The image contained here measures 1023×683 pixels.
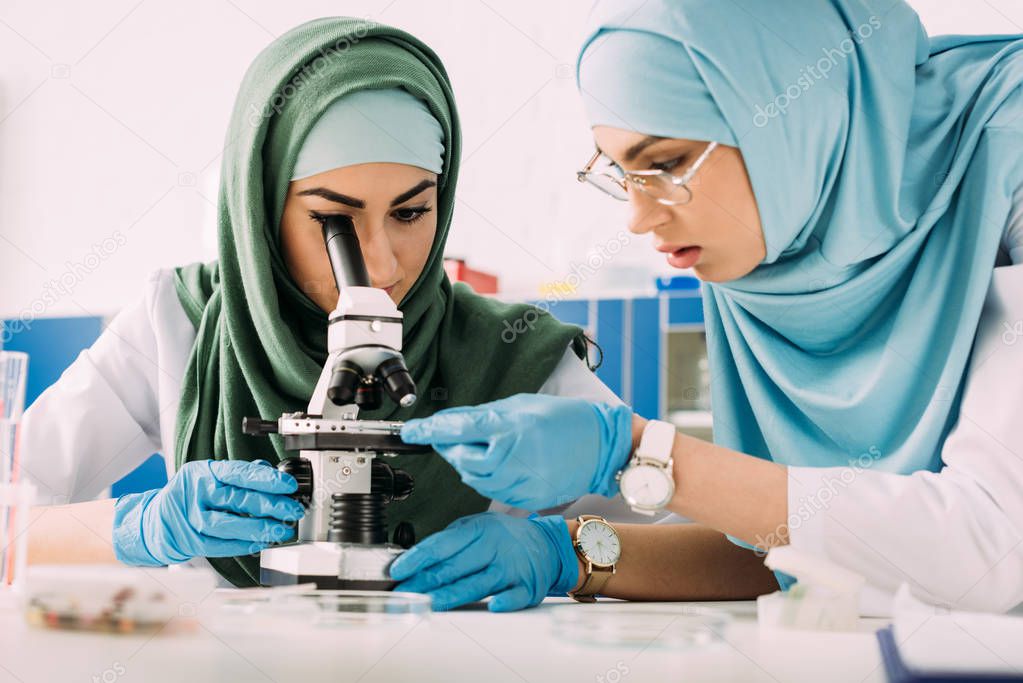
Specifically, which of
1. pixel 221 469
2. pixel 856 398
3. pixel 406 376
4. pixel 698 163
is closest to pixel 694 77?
pixel 698 163

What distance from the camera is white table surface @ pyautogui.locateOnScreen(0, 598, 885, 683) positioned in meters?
0.76

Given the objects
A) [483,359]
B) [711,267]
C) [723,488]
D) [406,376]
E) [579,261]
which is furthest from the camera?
[579,261]

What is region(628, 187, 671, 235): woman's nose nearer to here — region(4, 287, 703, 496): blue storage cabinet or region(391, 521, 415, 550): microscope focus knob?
region(391, 521, 415, 550): microscope focus knob

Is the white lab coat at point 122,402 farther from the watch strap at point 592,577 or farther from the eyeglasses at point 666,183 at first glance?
the eyeglasses at point 666,183

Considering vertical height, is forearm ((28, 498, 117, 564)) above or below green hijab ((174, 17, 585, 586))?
below

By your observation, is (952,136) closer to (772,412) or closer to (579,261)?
(772,412)

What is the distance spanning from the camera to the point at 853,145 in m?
1.51

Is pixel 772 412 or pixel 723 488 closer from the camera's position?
pixel 723 488

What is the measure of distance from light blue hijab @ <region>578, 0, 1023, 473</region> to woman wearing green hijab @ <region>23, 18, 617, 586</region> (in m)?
0.39

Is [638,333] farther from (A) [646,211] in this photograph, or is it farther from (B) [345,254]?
(B) [345,254]

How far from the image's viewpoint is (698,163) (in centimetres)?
149

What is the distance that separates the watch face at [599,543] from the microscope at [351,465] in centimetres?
33

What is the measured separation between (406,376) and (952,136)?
0.97m

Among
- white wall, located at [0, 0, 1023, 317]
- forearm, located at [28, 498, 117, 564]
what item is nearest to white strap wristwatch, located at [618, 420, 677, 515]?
forearm, located at [28, 498, 117, 564]
